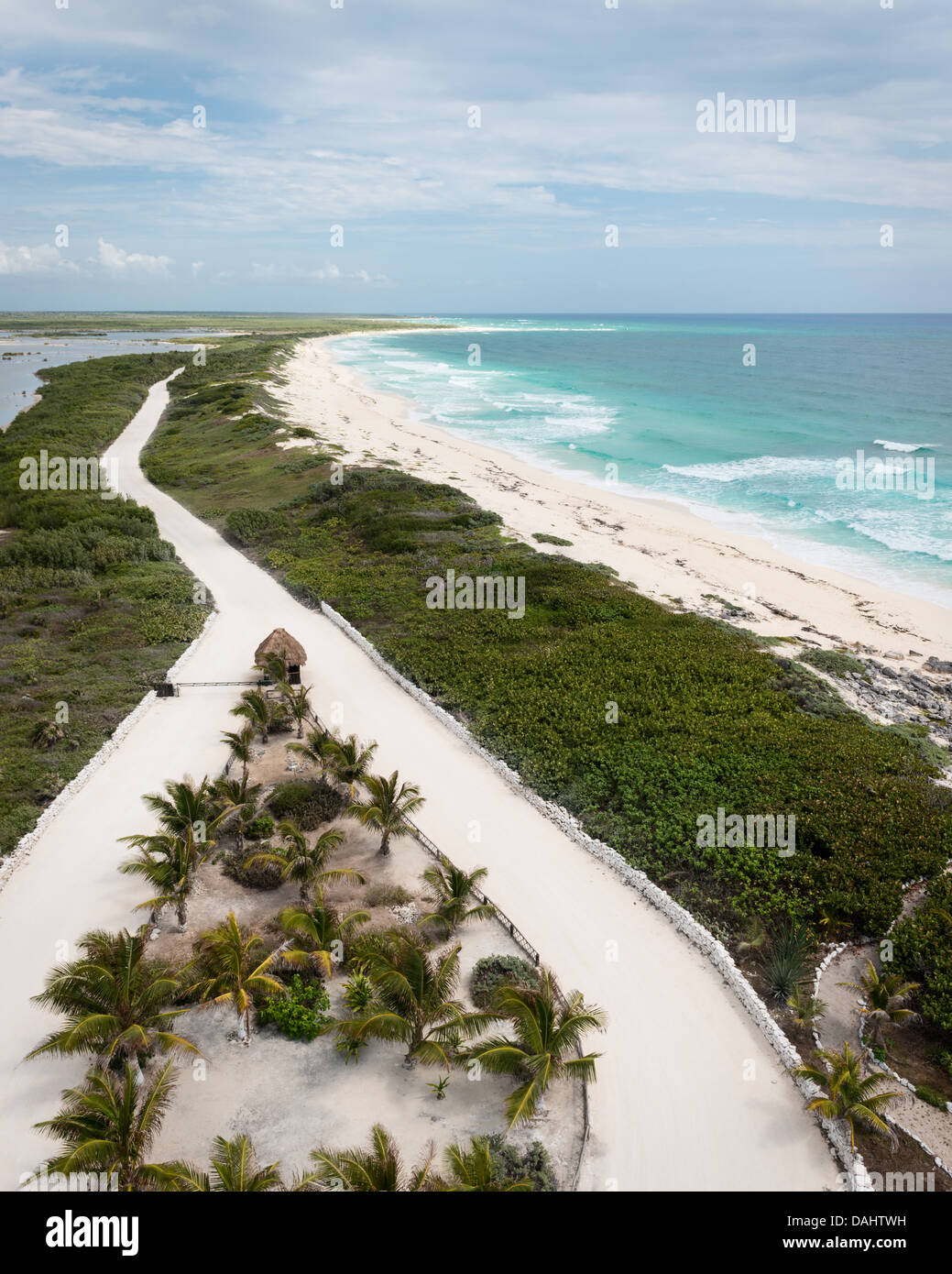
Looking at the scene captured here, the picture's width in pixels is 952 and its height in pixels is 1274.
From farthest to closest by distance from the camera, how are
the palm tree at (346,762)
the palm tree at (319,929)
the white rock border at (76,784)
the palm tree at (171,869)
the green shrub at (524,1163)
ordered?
the palm tree at (346,762)
the white rock border at (76,784)
the palm tree at (171,869)
the palm tree at (319,929)
the green shrub at (524,1163)

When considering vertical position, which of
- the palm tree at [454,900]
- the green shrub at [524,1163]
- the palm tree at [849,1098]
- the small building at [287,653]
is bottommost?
the green shrub at [524,1163]

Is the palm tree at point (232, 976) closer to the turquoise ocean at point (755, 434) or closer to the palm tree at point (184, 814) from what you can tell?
the palm tree at point (184, 814)

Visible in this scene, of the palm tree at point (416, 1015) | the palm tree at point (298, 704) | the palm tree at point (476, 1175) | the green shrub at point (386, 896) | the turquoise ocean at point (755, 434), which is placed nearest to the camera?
the palm tree at point (476, 1175)

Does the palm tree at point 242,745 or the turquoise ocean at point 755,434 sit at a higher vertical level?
the turquoise ocean at point 755,434

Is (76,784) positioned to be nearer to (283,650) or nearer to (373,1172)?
(283,650)

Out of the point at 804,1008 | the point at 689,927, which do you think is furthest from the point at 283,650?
the point at 804,1008

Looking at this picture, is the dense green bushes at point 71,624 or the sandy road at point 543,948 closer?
the sandy road at point 543,948

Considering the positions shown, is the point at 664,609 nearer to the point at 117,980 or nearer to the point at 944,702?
the point at 944,702

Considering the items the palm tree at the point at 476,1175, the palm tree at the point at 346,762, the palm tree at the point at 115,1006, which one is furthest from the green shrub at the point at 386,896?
the palm tree at the point at 476,1175
